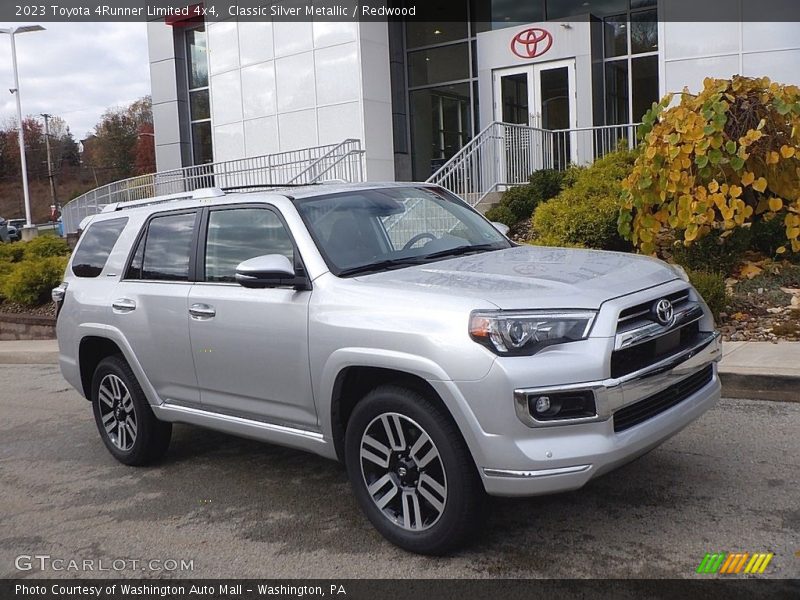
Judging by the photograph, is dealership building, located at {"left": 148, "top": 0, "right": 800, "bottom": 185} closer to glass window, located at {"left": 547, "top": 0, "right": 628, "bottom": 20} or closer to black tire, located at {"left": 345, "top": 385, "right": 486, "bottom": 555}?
glass window, located at {"left": 547, "top": 0, "right": 628, "bottom": 20}

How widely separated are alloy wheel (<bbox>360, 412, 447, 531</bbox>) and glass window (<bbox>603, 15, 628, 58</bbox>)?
17049 millimetres

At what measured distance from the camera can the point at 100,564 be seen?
433 centimetres

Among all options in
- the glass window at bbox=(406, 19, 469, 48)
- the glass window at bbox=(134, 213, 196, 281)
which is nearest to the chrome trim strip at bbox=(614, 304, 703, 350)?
the glass window at bbox=(134, 213, 196, 281)

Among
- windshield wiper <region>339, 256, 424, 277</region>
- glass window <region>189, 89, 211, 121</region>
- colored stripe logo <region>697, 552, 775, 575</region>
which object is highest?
glass window <region>189, 89, 211, 121</region>

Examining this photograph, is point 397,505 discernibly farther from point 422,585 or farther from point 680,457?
point 680,457

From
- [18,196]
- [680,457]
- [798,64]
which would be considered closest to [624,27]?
[798,64]

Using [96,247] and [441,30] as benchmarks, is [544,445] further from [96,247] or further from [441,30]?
[441,30]

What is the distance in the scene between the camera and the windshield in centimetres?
474

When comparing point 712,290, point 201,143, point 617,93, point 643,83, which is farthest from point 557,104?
point 201,143

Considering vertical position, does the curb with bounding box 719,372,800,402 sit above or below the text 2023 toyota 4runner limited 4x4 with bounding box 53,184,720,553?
below

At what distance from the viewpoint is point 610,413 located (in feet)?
12.1

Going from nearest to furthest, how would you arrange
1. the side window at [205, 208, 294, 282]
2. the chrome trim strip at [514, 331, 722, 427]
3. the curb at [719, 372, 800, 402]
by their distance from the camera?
the chrome trim strip at [514, 331, 722, 427] → the side window at [205, 208, 294, 282] → the curb at [719, 372, 800, 402]

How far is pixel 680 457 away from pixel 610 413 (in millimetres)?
1887

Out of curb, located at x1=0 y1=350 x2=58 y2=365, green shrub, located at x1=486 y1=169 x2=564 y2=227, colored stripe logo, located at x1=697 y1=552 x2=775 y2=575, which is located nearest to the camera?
colored stripe logo, located at x1=697 y1=552 x2=775 y2=575
